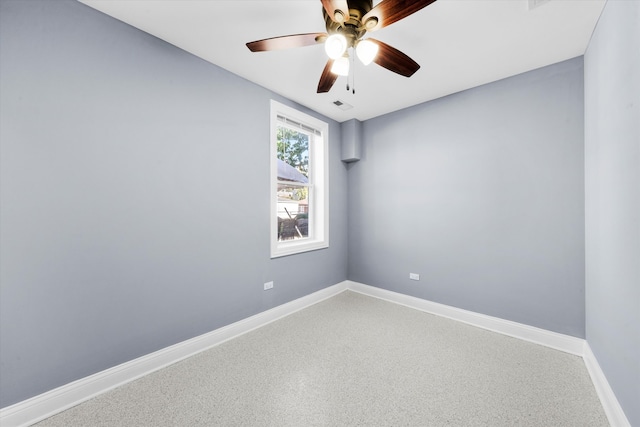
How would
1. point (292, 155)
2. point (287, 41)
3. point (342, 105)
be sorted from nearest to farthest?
point (287, 41) → point (342, 105) → point (292, 155)

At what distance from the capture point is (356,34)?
158cm

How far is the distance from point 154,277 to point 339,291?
2.67 metres

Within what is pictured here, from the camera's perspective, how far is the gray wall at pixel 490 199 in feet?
7.57

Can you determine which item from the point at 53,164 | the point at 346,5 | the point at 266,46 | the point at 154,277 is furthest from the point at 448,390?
the point at 53,164

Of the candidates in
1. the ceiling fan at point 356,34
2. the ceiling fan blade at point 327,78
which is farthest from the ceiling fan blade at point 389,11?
the ceiling fan blade at point 327,78

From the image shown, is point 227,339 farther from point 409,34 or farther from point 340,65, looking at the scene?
point 409,34

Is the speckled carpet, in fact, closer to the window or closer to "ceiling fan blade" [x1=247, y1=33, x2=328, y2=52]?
the window

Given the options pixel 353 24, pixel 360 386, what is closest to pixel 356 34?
pixel 353 24

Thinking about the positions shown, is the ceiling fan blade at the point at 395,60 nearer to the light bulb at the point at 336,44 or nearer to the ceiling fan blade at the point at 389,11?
the ceiling fan blade at the point at 389,11

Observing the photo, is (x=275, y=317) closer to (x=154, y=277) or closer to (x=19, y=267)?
(x=154, y=277)

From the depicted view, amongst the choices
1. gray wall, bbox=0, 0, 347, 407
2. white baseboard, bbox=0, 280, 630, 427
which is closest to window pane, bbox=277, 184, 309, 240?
gray wall, bbox=0, 0, 347, 407

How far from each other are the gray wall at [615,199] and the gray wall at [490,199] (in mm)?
218

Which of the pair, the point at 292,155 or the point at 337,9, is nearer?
the point at 337,9

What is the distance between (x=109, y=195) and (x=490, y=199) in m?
3.62
